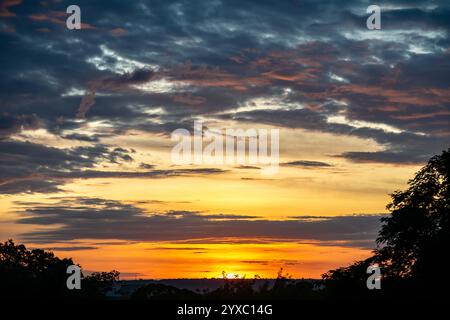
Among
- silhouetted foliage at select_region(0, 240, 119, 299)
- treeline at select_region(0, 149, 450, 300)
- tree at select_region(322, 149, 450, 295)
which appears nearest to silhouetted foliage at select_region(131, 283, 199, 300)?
treeline at select_region(0, 149, 450, 300)

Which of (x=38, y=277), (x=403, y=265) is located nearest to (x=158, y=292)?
(x=403, y=265)

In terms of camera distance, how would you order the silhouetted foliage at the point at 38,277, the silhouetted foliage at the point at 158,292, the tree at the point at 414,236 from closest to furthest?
1. the silhouetted foliage at the point at 158,292
2. the tree at the point at 414,236
3. the silhouetted foliage at the point at 38,277

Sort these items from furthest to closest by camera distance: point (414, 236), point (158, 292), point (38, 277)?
point (38, 277) → point (414, 236) → point (158, 292)

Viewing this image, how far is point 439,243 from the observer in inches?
1901

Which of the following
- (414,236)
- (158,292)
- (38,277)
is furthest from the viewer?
(38,277)

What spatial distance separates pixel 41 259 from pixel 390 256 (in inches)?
2034

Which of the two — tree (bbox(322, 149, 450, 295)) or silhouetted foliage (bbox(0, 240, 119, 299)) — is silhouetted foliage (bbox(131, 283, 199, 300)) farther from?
silhouetted foliage (bbox(0, 240, 119, 299))

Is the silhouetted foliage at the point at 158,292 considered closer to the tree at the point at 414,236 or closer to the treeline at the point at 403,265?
the treeline at the point at 403,265

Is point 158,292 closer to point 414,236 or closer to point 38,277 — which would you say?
point 414,236

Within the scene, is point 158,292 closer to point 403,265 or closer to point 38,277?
point 403,265

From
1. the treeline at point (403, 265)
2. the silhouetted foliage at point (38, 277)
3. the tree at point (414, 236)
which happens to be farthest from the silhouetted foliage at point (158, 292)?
the silhouetted foliage at point (38, 277)

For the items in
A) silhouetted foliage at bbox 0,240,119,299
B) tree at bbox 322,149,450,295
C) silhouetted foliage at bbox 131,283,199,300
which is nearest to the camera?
silhouetted foliage at bbox 131,283,199,300

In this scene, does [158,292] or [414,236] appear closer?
[158,292]
